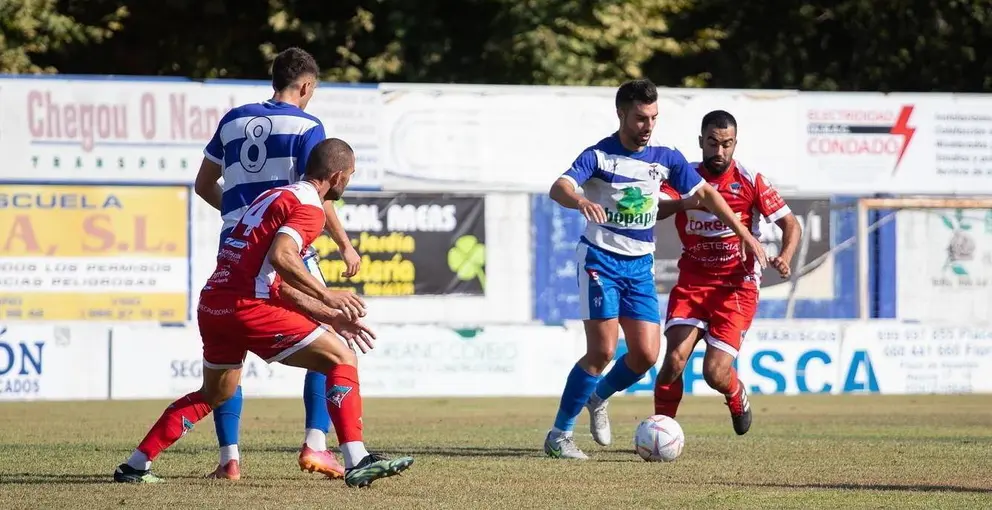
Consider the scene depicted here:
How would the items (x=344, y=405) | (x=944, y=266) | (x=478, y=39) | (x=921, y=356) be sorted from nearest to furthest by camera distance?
(x=344, y=405), (x=921, y=356), (x=944, y=266), (x=478, y=39)

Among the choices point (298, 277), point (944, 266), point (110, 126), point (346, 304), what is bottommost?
point (346, 304)

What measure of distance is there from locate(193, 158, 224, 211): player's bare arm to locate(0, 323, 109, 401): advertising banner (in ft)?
29.4

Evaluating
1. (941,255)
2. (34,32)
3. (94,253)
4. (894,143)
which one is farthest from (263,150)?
(34,32)

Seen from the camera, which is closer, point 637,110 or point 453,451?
point 637,110

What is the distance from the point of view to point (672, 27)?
24.0 m

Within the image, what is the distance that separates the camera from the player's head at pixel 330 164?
23.1ft

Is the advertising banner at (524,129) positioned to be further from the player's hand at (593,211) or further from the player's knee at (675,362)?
the player's hand at (593,211)

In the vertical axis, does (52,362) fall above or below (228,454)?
below

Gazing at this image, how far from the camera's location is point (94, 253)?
16688 mm

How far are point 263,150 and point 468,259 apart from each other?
32.4ft

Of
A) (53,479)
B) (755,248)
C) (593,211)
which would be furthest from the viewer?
(755,248)

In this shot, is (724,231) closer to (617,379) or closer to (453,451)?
(617,379)

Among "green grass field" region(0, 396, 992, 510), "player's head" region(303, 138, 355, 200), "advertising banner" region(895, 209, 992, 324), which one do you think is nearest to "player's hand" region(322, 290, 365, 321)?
"player's head" region(303, 138, 355, 200)

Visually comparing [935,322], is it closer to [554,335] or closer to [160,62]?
[554,335]
